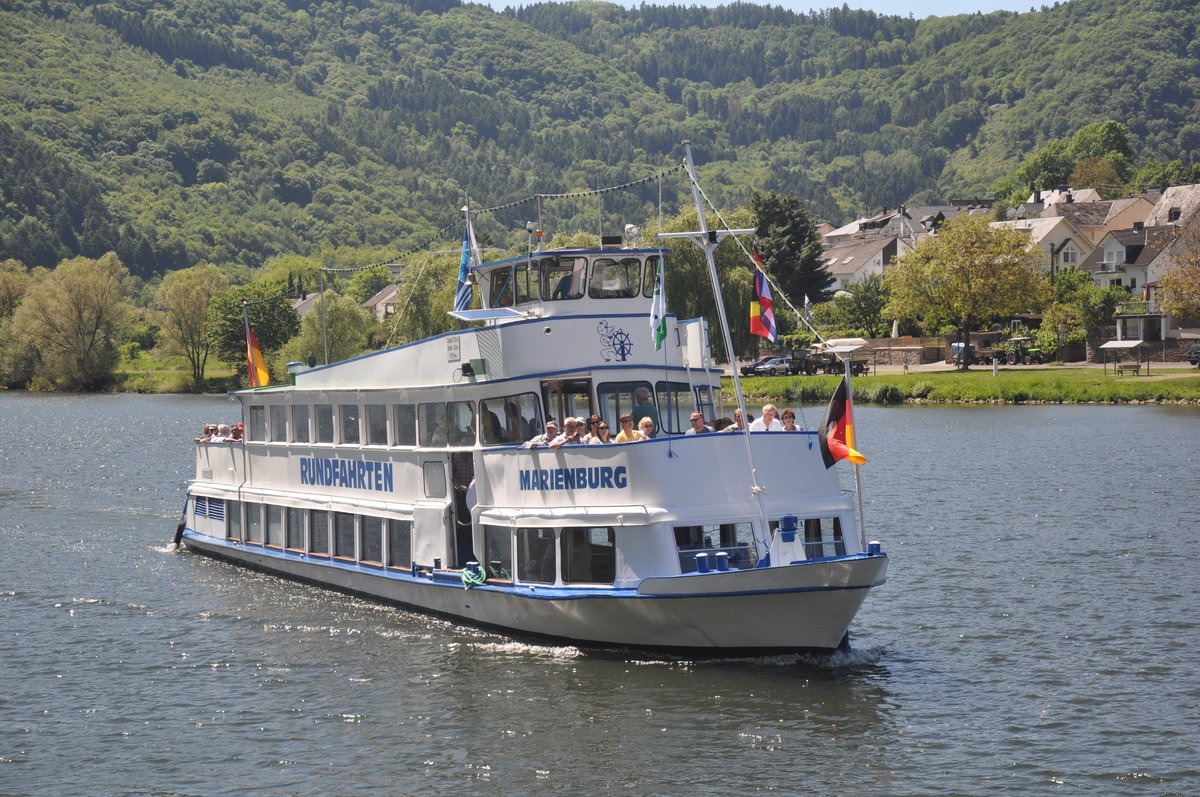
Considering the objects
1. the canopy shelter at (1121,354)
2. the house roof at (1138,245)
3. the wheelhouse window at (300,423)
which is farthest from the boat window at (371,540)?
the house roof at (1138,245)

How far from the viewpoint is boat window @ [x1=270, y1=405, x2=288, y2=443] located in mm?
30531

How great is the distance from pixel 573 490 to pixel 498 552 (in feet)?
8.53

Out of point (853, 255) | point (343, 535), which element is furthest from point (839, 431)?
point (853, 255)

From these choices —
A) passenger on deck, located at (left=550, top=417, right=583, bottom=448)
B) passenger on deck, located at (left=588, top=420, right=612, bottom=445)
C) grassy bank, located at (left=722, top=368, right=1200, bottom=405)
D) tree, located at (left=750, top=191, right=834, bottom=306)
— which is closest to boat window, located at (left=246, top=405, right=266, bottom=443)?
passenger on deck, located at (left=550, top=417, right=583, bottom=448)

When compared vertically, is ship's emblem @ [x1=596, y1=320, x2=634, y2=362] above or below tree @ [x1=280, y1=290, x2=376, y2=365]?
below

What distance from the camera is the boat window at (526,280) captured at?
24.6m

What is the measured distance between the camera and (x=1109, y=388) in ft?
237

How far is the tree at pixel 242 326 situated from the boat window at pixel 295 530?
84.4m

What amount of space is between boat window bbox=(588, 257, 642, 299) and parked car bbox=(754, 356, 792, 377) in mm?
64402

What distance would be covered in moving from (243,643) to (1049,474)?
1186 inches

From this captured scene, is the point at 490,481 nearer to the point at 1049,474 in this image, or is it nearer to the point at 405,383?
the point at 405,383

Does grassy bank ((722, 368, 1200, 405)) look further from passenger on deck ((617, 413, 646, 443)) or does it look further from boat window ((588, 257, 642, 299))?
passenger on deck ((617, 413, 646, 443))

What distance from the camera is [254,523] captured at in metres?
32.2

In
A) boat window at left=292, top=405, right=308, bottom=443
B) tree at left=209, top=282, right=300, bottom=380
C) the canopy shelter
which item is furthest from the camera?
tree at left=209, top=282, right=300, bottom=380
